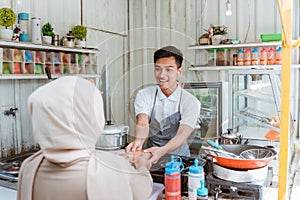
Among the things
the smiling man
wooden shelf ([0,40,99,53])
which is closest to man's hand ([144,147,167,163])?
the smiling man

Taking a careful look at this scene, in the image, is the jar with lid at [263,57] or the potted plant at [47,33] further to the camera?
the jar with lid at [263,57]

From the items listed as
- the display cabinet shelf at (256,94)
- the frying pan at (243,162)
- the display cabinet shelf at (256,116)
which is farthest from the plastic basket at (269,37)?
the frying pan at (243,162)

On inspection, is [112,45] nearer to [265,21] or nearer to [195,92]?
[195,92]

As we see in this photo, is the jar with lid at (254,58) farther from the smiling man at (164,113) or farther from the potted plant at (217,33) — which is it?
the smiling man at (164,113)

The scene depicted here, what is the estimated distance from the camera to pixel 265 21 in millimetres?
2676

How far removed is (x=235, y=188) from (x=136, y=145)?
475mm

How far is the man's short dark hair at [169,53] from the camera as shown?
32.4 inches

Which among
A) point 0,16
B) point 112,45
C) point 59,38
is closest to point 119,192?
point 112,45

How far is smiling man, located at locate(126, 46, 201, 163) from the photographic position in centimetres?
87

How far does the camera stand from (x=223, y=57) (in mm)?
2738

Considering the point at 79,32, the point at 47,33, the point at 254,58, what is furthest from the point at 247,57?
the point at 47,33

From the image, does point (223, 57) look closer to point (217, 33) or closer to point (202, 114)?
point (217, 33)

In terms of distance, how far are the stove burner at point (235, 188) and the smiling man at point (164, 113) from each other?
305mm

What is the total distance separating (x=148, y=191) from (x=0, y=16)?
53.8 inches
